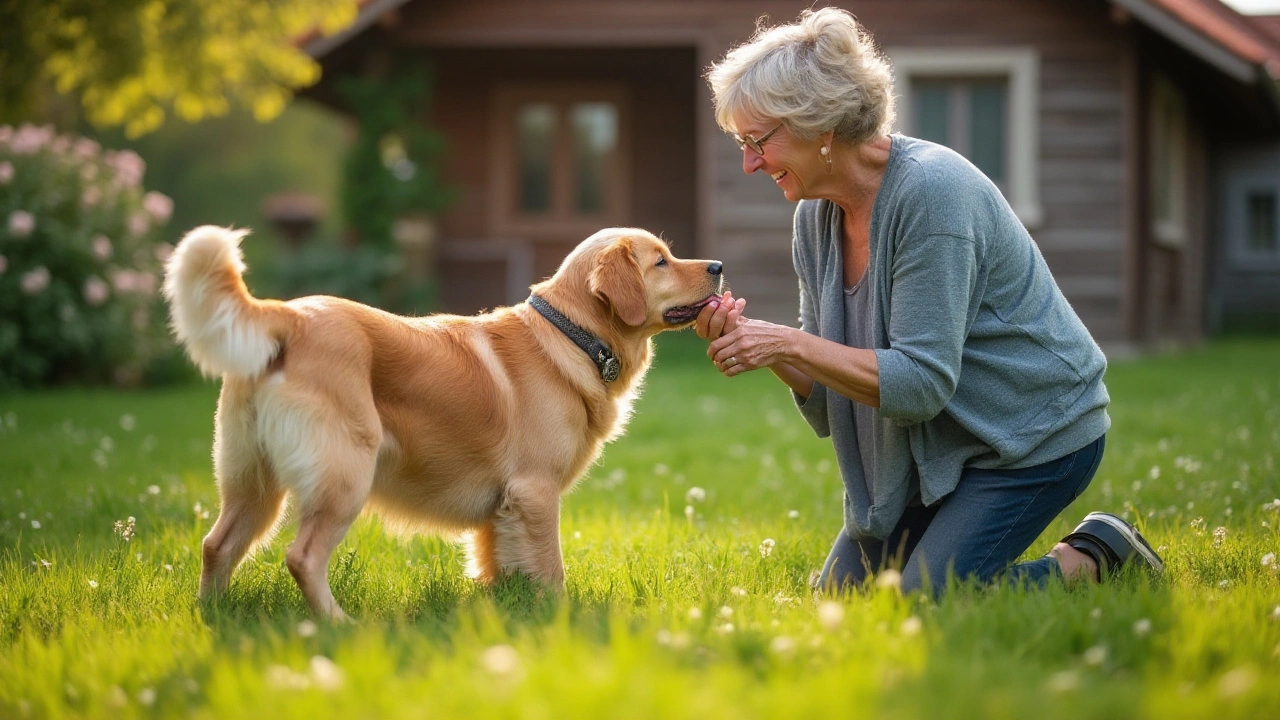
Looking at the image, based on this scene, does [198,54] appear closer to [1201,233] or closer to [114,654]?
[114,654]

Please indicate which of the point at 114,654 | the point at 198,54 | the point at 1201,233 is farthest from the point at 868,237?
the point at 1201,233

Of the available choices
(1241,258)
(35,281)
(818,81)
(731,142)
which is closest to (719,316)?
(818,81)

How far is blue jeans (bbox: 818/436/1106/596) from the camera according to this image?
11.6 feet

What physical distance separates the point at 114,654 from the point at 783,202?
1084cm

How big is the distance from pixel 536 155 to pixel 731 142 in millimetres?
3544

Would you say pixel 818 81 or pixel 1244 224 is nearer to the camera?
pixel 818 81

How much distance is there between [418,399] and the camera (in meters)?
3.50

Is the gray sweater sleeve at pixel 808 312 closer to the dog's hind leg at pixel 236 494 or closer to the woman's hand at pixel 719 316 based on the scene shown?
the woman's hand at pixel 719 316

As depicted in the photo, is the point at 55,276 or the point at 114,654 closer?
the point at 114,654

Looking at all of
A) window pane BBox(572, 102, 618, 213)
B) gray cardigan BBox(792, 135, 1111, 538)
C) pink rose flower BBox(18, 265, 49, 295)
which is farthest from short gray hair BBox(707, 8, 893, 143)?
window pane BBox(572, 102, 618, 213)

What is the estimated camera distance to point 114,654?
8.82ft

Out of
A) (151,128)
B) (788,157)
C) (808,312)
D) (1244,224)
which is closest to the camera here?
(788,157)

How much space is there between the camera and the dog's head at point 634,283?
12.9ft

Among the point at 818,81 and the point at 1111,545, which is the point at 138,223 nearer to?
the point at 818,81
